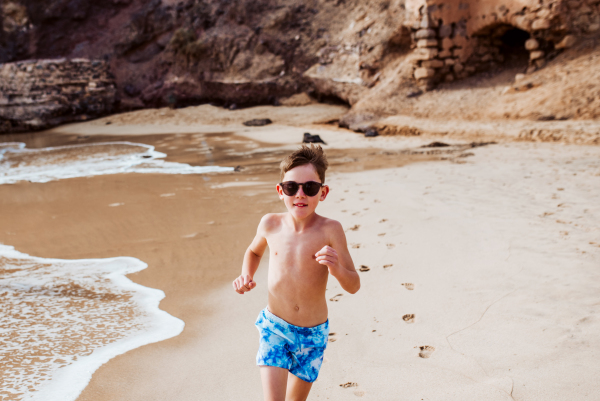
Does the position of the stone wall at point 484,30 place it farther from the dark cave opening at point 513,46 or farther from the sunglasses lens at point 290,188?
the sunglasses lens at point 290,188

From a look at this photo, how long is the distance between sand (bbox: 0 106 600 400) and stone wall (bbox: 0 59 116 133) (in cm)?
1465

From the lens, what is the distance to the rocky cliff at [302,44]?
42.7 feet

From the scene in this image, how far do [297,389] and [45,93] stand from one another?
22692 millimetres

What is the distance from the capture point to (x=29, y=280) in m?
4.12

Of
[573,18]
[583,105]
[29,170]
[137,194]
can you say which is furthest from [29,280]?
[573,18]

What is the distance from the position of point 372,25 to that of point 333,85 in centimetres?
250

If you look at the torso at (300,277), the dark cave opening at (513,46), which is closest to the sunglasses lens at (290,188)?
the torso at (300,277)

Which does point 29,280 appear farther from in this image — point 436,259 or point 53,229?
point 436,259

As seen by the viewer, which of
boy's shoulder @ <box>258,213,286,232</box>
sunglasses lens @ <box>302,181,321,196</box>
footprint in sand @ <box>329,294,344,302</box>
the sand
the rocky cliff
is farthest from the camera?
the rocky cliff

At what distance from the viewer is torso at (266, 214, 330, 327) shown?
208 centimetres

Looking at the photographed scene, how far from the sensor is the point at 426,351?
2.65 meters

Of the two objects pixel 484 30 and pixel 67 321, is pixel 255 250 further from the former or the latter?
pixel 484 30

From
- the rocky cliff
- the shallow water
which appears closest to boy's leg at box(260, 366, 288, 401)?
the shallow water

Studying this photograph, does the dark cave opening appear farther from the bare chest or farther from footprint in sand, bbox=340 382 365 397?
the bare chest
